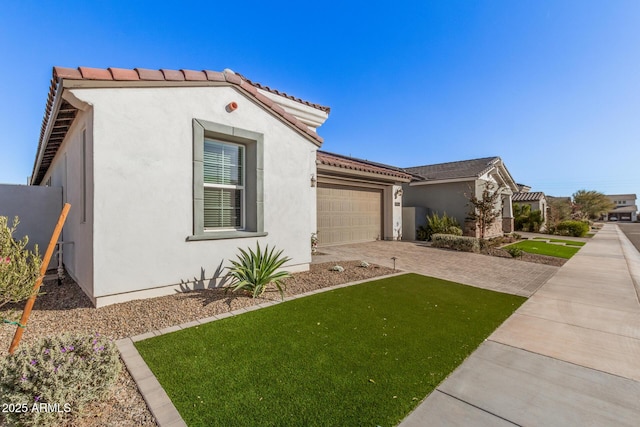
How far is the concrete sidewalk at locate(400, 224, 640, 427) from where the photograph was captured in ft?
7.95

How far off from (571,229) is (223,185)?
29.2 m

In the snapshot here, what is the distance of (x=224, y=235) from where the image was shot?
611 centimetres

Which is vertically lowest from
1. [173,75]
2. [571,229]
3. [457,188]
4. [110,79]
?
[571,229]

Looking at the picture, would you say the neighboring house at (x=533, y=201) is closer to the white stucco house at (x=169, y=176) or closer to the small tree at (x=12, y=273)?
the white stucco house at (x=169, y=176)

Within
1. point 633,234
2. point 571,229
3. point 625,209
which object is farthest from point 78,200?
point 625,209

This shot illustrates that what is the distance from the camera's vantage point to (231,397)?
260 cm

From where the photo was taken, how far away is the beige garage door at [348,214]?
12680 millimetres

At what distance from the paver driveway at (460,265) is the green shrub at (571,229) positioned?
18.4 m

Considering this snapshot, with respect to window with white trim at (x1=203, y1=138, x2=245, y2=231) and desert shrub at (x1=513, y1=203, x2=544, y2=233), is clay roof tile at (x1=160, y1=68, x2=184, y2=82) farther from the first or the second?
desert shrub at (x1=513, y1=203, x2=544, y2=233)

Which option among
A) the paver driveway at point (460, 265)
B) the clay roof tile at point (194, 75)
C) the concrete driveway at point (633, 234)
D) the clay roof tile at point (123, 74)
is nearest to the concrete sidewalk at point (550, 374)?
A: the paver driveway at point (460, 265)

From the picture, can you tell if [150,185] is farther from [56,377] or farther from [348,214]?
[348,214]

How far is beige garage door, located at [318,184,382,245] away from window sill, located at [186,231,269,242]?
603 centimetres

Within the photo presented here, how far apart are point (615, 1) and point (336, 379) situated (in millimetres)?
12249

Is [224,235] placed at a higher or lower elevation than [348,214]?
lower
